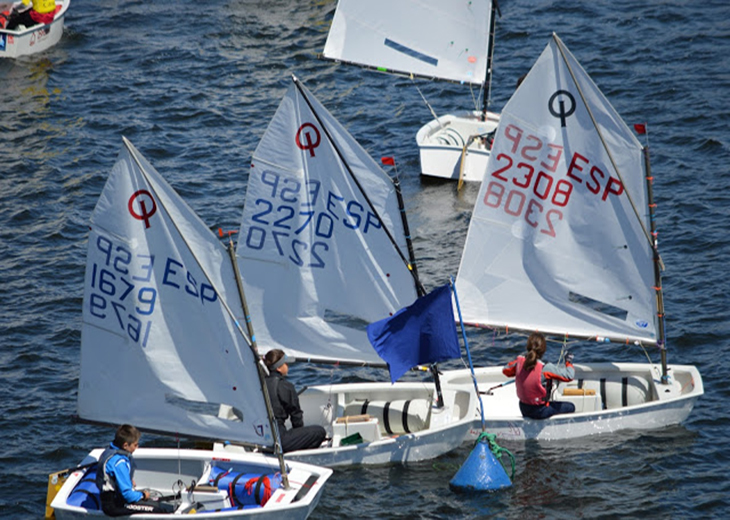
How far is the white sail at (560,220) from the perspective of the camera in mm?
17594

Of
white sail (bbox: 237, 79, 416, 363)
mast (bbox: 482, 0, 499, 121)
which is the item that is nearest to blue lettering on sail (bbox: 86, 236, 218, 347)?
white sail (bbox: 237, 79, 416, 363)

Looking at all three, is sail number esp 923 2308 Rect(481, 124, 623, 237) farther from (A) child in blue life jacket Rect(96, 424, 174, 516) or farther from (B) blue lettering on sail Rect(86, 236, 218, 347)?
(A) child in blue life jacket Rect(96, 424, 174, 516)

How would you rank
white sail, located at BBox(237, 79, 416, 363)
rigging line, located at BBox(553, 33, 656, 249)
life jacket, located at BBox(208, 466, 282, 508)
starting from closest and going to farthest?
life jacket, located at BBox(208, 466, 282, 508) < white sail, located at BBox(237, 79, 416, 363) < rigging line, located at BBox(553, 33, 656, 249)

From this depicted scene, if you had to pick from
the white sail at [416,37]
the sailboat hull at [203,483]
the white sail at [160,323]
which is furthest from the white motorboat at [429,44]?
the sailboat hull at [203,483]

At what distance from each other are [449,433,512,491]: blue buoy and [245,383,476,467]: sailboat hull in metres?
0.88

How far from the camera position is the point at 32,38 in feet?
116

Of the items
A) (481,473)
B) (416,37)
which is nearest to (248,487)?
(481,473)

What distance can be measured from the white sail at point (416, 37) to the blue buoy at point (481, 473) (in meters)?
14.4

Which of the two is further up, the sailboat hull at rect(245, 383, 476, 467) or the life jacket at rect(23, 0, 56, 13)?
the life jacket at rect(23, 0, 56, 13)

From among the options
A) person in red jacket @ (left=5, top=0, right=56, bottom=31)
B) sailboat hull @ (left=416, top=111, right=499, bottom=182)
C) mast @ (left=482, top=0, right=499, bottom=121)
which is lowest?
sailboat hull @ (left=416, top=111, right=499, bottom=182)

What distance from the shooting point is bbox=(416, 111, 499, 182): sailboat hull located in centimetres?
2702

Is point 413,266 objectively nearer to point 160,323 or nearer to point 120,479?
point 160,323

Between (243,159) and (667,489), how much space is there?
1623 cm

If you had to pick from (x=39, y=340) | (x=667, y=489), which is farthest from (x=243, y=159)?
(x=667, y=489)
